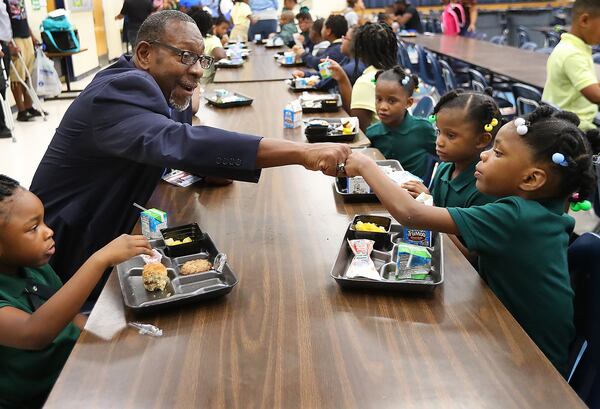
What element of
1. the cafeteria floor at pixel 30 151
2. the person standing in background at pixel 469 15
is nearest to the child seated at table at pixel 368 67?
the cafeteria floor at pixel 30 151

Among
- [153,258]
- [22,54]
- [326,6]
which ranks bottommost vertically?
[326,6]

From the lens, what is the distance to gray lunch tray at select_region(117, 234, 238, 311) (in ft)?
4.31

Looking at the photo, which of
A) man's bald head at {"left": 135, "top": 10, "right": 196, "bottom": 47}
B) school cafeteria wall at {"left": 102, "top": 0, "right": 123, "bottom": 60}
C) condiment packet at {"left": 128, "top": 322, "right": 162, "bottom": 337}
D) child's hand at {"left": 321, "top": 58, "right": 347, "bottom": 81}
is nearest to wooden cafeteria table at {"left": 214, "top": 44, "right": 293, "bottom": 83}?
child's hand at {"left": 321, "top": 58, "right": 347, "bottom": 81}

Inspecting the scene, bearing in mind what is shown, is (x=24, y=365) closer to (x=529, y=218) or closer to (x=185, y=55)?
(x=185, y=55)

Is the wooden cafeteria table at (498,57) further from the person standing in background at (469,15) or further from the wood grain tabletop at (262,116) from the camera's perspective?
the wood grain tabletop at (262,116)

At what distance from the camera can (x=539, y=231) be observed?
4.77 ft

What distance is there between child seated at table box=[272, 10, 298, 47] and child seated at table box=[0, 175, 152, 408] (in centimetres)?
670

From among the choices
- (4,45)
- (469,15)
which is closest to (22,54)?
(4,45)

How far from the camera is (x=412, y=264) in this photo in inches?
55.6

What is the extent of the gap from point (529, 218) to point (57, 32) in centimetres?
736

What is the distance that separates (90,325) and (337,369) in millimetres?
547

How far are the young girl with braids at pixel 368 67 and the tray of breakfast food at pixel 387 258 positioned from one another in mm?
1664

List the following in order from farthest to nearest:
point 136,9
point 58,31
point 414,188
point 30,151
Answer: point 136,9 → point 58,31 → point 30,151 → point 414,188

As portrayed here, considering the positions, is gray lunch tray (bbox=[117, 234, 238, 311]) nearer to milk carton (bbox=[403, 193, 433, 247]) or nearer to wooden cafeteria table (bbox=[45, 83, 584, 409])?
wooden cafeteria table (bbox=[45, 83, 584, 409])
